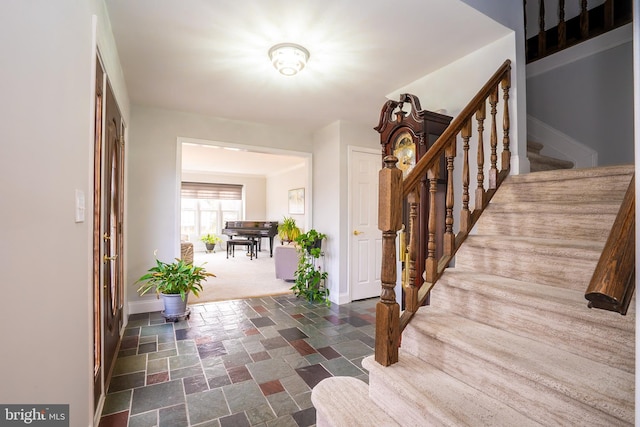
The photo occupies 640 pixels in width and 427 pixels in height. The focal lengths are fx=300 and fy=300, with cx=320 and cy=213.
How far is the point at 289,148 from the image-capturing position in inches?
180

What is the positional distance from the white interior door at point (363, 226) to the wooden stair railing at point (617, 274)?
350 centimetres

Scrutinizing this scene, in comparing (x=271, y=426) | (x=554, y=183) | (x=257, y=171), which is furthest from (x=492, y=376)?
(x=257, y=171)

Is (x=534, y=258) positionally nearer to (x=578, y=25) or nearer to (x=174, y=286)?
(x=578, y=25)

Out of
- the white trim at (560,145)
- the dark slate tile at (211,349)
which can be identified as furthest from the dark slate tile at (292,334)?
the white trim at (560,145)

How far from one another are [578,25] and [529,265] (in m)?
2.76

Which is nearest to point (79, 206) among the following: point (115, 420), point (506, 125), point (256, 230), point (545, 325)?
point (115, 420)

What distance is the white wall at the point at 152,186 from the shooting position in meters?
3.58

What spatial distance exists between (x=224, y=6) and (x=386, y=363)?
2299 mm

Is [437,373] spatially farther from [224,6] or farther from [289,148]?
[289,148]

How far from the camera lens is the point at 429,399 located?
1.23 m

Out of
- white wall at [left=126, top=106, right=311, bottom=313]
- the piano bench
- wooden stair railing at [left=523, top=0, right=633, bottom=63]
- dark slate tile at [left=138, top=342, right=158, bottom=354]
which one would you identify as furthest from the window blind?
wooden stair railing at [left=523, top=0, right=633, bottom=63]

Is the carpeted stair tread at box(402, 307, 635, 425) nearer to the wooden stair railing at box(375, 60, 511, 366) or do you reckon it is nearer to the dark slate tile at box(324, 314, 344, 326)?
the wooden stair railing at box(375, 60, 511, 366)

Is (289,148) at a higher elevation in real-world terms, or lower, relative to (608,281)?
higher

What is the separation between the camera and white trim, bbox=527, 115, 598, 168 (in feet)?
10.3
